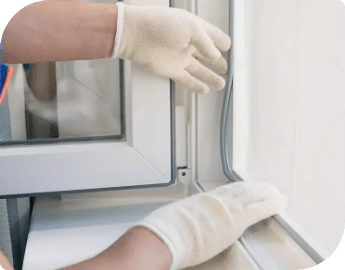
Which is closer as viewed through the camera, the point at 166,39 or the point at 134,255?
the point at 134,255

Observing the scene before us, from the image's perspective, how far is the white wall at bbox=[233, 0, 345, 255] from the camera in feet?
2.40

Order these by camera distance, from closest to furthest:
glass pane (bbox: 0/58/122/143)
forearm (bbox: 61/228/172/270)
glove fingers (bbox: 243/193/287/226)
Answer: forearm (bbox: 61/228/172/270) < glove fingers (bbox: 243/193/287/226) < glass pane (bbox: 0/58/122/143)

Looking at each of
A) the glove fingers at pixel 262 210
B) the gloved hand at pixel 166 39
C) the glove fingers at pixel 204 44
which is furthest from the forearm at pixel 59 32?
the glove fingers at pixel 262 210

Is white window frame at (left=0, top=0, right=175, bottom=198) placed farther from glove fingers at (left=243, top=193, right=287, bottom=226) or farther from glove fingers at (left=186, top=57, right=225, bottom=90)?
glove fingers at (left=243, top=193, right=287, bottom=226)

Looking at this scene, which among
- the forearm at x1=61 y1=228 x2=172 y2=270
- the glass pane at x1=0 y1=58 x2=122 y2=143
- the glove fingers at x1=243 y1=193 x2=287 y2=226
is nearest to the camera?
the forearm at x1=61 y1=228 x2=172 y2=270

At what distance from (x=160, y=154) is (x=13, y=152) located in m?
0.34

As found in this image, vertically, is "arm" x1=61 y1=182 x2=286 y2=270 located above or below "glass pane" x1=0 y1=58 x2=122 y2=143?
below

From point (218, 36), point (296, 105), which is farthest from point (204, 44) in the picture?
point (296, 105)

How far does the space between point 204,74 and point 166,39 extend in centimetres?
14

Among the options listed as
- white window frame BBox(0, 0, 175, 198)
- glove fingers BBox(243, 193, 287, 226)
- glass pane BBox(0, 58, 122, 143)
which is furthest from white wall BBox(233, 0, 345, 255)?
glass pane BBox(0, 58, 122, 143)

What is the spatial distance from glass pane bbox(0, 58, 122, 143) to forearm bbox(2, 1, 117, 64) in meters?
0.10

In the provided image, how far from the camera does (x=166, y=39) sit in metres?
0.89

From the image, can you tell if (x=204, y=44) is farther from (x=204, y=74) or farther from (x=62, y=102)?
(x=62, y=102)

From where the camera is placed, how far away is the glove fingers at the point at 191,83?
97 centimetres
